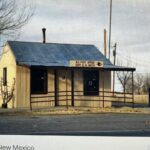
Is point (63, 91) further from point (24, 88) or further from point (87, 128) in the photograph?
point (87, 128)

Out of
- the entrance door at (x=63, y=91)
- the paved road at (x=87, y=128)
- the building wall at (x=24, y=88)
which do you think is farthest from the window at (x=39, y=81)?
the paved road at (x=87, y=128)

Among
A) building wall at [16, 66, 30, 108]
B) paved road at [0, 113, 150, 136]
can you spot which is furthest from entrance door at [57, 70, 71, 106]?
paved road at [0, 113, 150, 136]

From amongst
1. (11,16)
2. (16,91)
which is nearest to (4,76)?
(16,91)

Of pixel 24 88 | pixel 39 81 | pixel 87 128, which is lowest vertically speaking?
pixel 87 128

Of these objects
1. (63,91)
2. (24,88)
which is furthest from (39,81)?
(24,88)

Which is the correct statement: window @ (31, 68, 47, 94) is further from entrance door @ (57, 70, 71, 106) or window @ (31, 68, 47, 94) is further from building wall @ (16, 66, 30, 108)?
entrance door @ (57, 70, 71, 106)

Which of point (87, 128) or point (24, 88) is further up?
point (24, 88)

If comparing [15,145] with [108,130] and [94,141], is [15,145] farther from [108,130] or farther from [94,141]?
[108,130]

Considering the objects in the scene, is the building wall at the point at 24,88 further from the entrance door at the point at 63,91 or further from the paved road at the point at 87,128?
the paved road at the point at 87,128

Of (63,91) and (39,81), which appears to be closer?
(39,81)

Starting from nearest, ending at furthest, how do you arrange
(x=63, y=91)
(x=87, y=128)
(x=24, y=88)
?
(x=87, y=128) → (x=63, y=91) → (x=24, y=88)

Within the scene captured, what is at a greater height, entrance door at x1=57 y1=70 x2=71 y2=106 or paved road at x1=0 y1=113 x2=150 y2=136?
entrance door at x1=57 y1=70 x2=71 y2=106

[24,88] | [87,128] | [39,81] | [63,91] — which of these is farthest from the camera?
[24,88]

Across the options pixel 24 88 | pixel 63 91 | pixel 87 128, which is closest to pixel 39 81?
pixel 63 91
